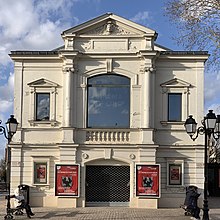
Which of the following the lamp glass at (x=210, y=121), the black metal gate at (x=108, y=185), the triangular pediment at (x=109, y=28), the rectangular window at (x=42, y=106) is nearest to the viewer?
the lamp glass at (x=210, y=121)

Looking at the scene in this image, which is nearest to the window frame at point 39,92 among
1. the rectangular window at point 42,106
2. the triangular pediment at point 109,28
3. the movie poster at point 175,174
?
the rectangular window at point 42,106

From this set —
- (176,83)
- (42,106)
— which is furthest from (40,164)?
(176,83)

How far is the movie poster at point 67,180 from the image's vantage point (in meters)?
24.1

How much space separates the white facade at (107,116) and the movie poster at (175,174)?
0.14 m

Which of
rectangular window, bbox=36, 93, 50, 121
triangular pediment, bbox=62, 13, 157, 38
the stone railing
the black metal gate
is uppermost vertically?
triangular pediment, bbox=62, 13, 157, 38

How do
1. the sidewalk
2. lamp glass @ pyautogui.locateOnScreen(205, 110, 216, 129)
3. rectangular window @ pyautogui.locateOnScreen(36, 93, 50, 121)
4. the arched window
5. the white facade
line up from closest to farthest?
lamp glass @ pyautogui.locateOnScreen(205, 110, 216, 129) → the sidewalk → the white facade → the arched window → rectangular window @ pyautogui.locateOnScreen(36, 93, 50, 121)

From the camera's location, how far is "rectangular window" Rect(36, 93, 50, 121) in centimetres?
2516

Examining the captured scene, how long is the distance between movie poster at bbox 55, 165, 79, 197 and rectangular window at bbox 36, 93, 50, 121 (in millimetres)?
2754

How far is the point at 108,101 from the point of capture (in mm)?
→ 25312

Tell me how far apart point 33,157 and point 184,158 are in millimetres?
7555

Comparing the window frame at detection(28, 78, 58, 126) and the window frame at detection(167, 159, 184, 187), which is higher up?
the window frame at detection(28, 78, 58, 126)

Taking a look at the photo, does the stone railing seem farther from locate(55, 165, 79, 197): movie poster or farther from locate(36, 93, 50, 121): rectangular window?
locate(36, 93, 50, 121): rectangular window

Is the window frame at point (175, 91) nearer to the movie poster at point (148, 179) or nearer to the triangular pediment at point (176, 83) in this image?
the triangular pediment at point (176, 83)

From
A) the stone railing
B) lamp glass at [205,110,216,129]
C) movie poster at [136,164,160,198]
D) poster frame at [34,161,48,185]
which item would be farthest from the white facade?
lamp glass at [205,110,216,129]
